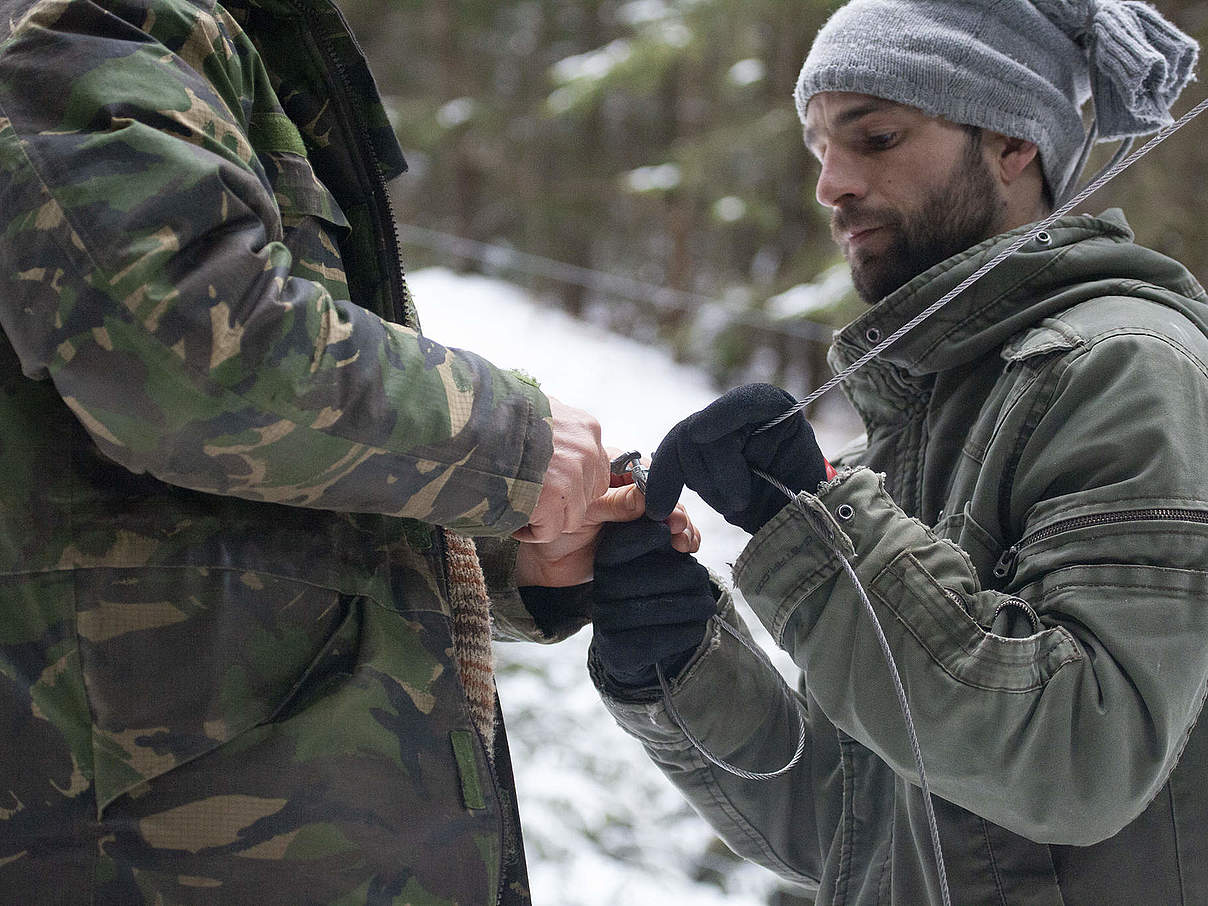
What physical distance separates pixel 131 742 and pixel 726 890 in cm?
405

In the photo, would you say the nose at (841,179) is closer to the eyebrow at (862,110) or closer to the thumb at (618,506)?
the eyebrow at (862,110)

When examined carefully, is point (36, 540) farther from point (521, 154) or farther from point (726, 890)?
point (521, 154)

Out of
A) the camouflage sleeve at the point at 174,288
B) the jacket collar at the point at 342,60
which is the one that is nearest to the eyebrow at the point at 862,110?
the jacket collar at the point at 342,60

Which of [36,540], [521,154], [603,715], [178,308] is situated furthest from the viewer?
[521,154]

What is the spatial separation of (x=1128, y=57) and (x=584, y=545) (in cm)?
152

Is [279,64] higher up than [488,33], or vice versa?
[279,64]

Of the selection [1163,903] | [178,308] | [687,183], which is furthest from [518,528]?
[687,183]

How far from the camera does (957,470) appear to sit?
1.94m

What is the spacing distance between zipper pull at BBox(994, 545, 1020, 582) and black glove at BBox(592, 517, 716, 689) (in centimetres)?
48

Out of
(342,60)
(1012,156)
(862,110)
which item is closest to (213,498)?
(342,60)

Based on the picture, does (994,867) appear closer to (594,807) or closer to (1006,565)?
(1006,565)

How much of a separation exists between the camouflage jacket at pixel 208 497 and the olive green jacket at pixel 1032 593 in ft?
1.93

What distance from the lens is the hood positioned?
1.92m

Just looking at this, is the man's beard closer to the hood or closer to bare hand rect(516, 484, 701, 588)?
the hood
